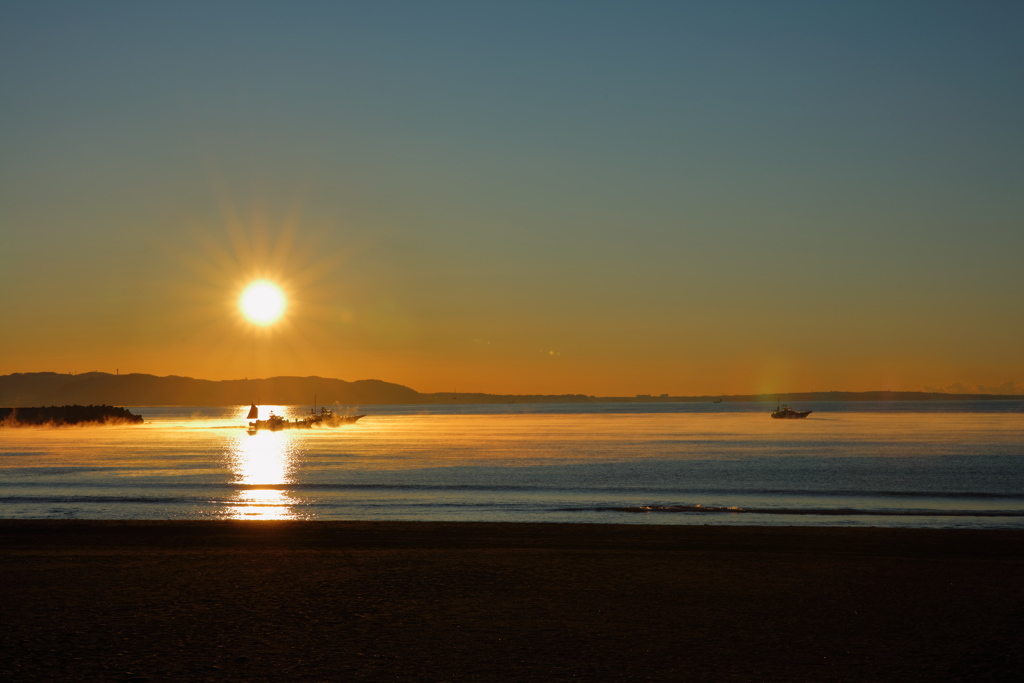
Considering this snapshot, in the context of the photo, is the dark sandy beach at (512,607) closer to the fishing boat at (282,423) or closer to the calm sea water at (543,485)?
the calm sea water at (543,485)

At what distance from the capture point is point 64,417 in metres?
166

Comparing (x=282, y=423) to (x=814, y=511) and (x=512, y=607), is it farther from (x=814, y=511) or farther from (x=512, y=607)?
(x=512, y=607)

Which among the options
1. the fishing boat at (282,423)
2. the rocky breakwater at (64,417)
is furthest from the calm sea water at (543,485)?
the rocky breakwater at (64,417)

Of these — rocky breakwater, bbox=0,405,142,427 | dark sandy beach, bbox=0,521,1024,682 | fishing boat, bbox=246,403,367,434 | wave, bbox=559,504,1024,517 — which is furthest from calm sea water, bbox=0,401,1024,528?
rocky breakwater, bbox=0,405,142,427

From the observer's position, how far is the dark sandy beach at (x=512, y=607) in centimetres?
965

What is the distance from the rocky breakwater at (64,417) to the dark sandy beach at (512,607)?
15845 centimetres

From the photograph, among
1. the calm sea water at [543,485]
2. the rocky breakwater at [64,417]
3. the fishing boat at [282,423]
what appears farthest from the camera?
the rocky breakwater at [64,417]

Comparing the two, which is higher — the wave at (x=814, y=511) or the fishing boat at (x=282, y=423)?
the fishing boat at (x=282, y=423)

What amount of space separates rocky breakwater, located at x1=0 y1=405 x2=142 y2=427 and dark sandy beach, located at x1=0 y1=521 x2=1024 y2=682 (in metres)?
158

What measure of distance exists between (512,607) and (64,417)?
176 m

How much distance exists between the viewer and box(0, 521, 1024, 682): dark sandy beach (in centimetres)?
965

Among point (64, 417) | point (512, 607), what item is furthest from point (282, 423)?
point (512, 607)

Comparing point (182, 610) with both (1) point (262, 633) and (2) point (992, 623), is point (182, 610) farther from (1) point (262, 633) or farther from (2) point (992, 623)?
(2) point (992, 623)

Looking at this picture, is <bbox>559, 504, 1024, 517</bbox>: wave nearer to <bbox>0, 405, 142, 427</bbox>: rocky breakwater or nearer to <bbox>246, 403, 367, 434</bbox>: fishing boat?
<bbox>246, 403, 367, 434</bbox>: fishing boat
